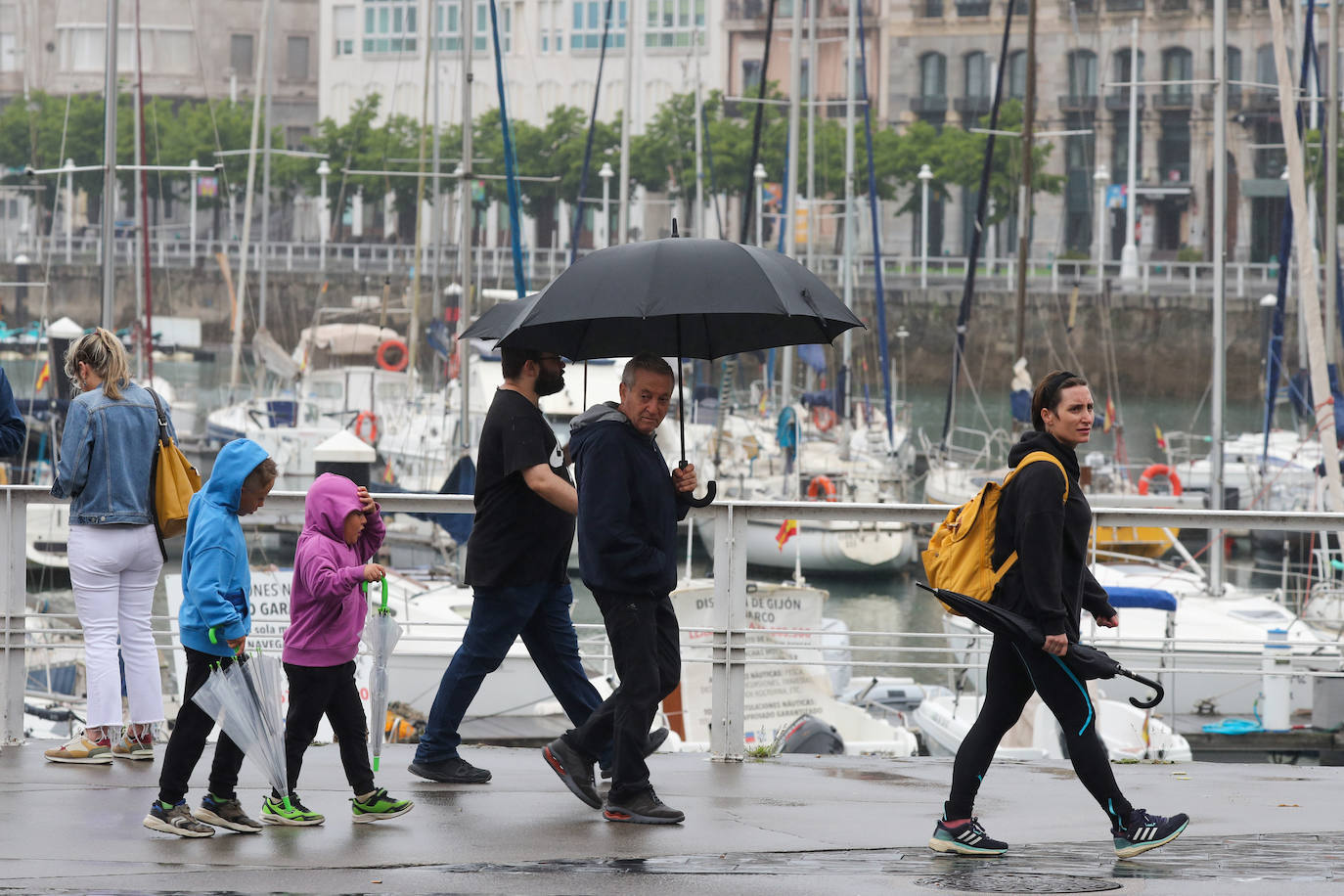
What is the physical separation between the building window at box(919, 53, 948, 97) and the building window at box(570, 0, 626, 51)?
12.8 m

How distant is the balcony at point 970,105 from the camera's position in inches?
3027

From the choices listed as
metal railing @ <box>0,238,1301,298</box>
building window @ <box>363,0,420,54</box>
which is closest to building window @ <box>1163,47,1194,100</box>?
metal railing @ <box>0,238,1301,298</box>

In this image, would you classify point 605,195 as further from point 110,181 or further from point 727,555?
point 727,555

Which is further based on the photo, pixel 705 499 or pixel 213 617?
pixel 705 499

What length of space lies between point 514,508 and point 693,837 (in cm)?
129

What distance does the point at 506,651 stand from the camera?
670cm

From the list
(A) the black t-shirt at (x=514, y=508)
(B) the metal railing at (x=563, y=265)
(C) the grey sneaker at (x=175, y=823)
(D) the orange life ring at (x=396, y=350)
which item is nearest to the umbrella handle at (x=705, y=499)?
(A) the black t-shirt at (x=514, y=508)

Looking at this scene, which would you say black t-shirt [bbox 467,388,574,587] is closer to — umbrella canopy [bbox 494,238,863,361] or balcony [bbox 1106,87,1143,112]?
umbrella canopy [bbox 494,238,863,361]

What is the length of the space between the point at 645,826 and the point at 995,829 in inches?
48.1

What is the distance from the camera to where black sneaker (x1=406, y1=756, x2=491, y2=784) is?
684cm

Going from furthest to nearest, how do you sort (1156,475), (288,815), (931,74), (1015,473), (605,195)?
(931,74), (605,195), (1156,475), (288,815), (1015,473)

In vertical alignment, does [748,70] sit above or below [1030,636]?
above

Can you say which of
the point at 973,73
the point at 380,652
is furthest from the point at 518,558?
the point at 973,73

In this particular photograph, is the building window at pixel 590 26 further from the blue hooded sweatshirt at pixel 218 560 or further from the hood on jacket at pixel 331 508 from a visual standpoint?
the blue hooded sweatshirt at pixel 218 560
